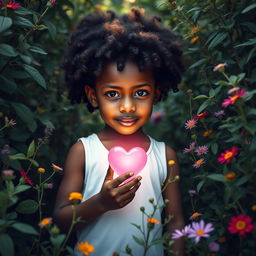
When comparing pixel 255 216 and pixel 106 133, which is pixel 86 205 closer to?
pixel 106 133

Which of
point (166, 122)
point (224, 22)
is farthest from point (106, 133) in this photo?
point (166, 122)

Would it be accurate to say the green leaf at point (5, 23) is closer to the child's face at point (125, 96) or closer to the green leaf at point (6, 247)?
the child's face at point (125, 96)

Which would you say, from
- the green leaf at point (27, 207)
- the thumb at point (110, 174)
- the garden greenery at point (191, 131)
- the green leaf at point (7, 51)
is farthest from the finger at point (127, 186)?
the green leaf at point (7, 51)

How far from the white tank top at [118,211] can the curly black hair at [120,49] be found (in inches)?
13.6

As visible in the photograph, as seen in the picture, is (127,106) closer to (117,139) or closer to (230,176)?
(117,139)

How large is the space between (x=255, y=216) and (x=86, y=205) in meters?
0.71

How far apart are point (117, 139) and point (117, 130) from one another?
0.09 meters

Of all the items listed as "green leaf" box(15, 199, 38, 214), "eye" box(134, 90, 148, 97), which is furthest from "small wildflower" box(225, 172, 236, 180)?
"green leaf" box(15, 199, 38, 214)

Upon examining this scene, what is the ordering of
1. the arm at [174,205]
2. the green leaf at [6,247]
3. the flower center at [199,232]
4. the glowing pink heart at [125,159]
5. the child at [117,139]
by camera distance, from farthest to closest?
the arm at [174,205] → the child at [117,139] → the glowing pink heart at [125,159] → the flower center at [199,232] → the green leaf at [6,247]

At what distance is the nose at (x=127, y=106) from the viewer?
1.76 m

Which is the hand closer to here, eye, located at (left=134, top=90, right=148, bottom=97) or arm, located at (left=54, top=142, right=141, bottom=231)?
arm, located at (left=54, top=142, right=141, bottom=231)

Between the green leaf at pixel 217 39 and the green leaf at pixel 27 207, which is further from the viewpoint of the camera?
the green leaf at pixel 217 39

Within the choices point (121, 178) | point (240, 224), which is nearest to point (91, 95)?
point (121, 178)

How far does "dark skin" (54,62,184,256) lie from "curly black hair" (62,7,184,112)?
5cm
